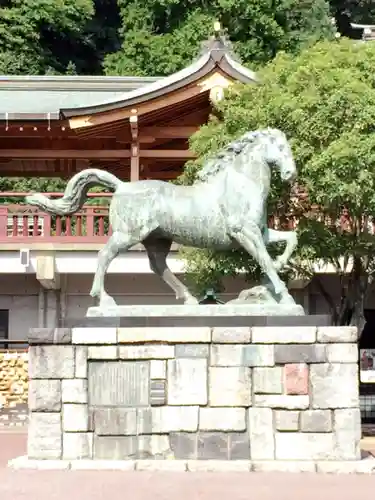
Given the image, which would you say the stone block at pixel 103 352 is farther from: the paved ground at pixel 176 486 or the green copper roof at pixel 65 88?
the green copper roof at pixel 65 88

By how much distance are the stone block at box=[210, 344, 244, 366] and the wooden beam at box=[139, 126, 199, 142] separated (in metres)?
10.6

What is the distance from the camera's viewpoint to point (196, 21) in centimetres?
3056

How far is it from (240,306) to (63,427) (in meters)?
2.08

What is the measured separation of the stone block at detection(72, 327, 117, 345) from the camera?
8.34 m

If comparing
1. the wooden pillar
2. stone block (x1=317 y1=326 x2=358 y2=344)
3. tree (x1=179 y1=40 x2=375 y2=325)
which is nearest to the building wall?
the wooden pillar

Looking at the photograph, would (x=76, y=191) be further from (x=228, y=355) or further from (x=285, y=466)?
(x=285, y=466)

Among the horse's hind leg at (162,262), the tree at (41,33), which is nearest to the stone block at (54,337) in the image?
the horse's hind leg at (162,262)

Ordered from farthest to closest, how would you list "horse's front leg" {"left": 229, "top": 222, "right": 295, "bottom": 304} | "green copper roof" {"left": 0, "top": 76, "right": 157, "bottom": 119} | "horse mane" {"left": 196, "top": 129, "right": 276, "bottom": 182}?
"green copper roof" {"left": 0, "top": 76, "right": 157, "bottom": 119}, "horse mane" {"left": 196, "top": 129, "right": 276, "bottom": 182}, "horse's front leg" {"left": 229, "top": 222, "right": 295, "bottom": 304}

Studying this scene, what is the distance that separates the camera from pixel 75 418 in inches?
327

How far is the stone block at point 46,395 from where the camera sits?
328 inches

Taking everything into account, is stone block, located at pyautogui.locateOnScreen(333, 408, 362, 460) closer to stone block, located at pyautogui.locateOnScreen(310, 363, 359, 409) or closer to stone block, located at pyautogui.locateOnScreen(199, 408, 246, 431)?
stone block, located at pyautogui.locateOnScreen(310, 363, 359, 409)

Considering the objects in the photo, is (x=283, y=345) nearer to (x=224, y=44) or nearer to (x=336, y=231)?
(x=336, y=231)

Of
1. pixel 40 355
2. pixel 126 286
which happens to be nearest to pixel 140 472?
pixel 40 355

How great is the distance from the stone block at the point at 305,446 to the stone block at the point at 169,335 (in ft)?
3.86
